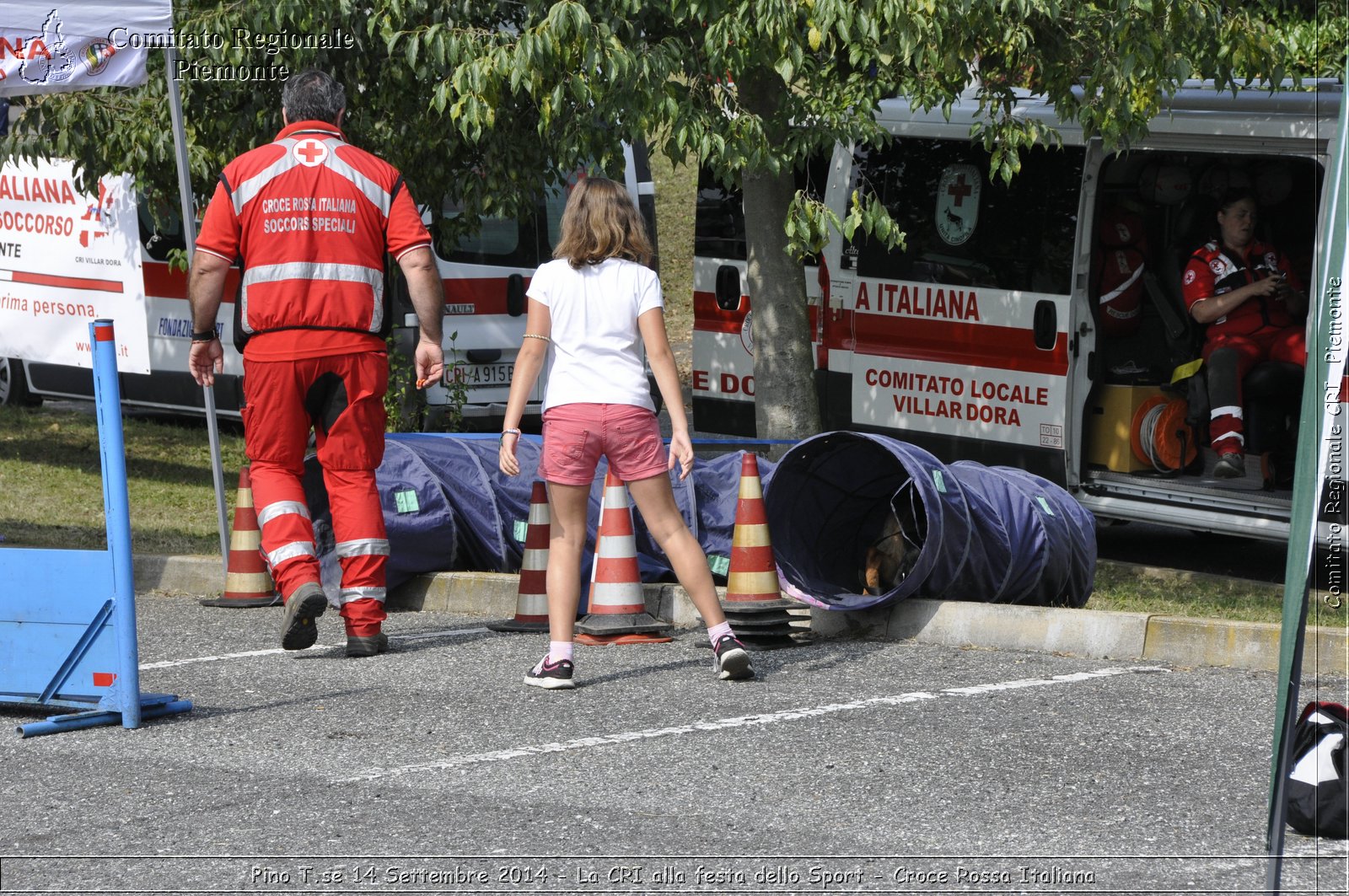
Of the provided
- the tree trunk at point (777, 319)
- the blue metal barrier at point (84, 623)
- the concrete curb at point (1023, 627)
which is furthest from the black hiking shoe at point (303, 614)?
the tree trunk at point (777, 319)

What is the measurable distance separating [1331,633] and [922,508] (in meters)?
1.78

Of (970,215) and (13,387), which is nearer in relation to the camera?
(970,215)

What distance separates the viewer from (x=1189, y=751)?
5352 millimetres

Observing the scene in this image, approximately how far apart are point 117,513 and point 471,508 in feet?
8.92

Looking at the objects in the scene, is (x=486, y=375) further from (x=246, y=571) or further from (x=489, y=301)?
(x=246, y=571)

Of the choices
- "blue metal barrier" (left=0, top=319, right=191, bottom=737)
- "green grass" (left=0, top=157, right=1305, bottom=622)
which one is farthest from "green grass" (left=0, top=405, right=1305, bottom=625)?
"blue metal barrier" (left=0, top=319, right=191, bottom=737)

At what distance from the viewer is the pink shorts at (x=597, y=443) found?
6.37 meters

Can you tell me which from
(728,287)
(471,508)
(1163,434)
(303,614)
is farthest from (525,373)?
(728,287)

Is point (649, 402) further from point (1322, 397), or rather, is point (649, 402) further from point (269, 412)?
point (1322, 397)

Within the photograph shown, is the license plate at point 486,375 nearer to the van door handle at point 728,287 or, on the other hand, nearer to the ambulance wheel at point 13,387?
the van door handle at point 728,287

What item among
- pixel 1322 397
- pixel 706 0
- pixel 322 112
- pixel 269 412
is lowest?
pixel 269 412

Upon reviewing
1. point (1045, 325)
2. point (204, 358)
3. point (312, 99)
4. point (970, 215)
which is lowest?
point (1045, 325)

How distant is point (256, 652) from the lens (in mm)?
7145

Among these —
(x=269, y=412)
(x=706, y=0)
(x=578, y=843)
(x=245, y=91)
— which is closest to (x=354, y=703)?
(x=269, y=412)
